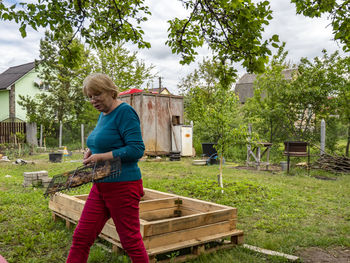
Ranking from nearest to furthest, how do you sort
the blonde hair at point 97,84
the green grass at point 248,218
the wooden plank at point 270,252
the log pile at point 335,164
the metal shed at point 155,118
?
the blonde hair at point 97,84 → the wooden plank at point 270,252 → the green grass at point 248,218 → the log pile at point 335,164 → the metal shed at point 155,118

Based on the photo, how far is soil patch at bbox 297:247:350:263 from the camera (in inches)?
142

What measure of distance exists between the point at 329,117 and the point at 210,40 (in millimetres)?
9720

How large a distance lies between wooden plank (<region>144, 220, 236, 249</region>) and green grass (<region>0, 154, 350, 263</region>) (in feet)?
0.79

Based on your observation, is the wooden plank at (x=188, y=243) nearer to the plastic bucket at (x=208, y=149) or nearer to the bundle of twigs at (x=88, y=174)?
the bundle of twigs at (x=88, y=174)

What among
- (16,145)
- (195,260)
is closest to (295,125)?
(195,260)

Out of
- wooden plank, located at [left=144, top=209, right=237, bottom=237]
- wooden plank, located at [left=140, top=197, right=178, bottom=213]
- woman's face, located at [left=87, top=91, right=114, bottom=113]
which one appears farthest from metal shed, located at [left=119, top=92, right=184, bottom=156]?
woman's face, located at [left=87, top=91, right=114, bottom=113]

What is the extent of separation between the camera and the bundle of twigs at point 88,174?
95.1 inches

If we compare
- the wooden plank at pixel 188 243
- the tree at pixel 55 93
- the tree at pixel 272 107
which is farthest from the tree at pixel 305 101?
the tree at pixel 55 93

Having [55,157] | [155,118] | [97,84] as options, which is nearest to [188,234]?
[97,84]

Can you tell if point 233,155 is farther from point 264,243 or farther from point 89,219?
point 89,219

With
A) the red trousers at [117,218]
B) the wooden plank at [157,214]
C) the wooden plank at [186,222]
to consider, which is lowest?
the wooden plank at [157,214]

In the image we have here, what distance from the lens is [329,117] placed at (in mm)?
12883

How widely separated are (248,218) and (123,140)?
3.47 meters

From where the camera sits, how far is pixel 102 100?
2566mm
